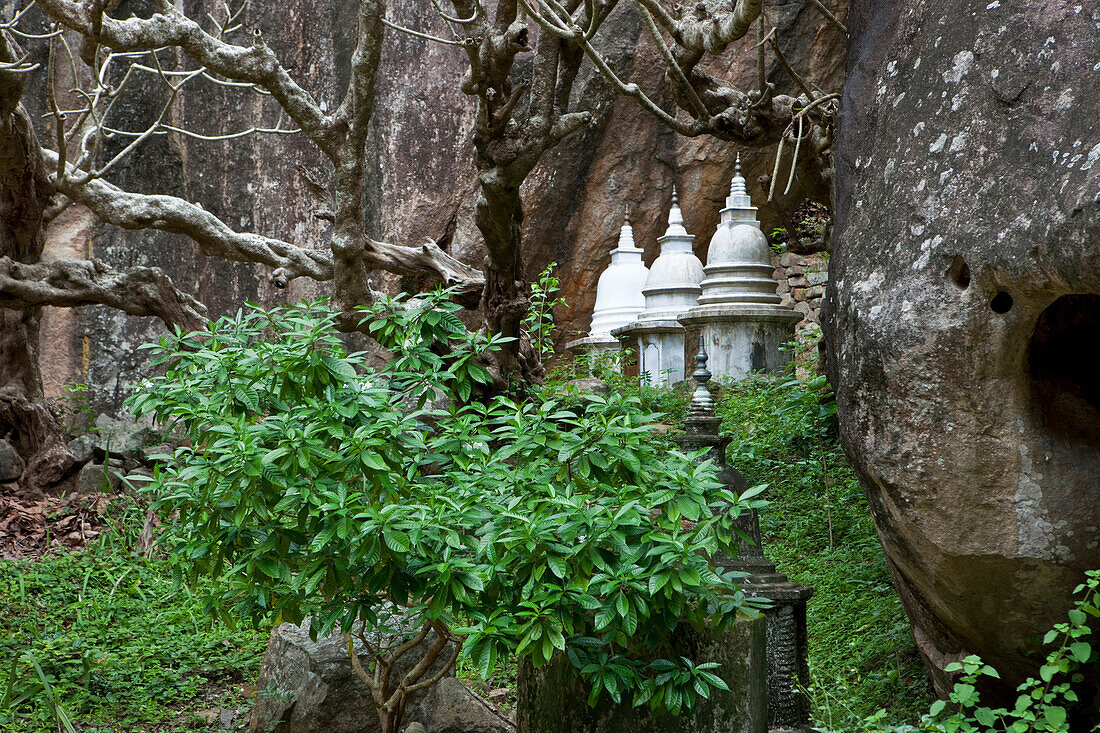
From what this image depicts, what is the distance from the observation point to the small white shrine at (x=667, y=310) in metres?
8.79

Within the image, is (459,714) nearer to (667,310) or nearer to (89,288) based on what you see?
(89,288)

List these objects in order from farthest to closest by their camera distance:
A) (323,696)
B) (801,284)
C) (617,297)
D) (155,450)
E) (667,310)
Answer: (801,284) < (617,297) < (667,310) < (155,450) < (323,696)

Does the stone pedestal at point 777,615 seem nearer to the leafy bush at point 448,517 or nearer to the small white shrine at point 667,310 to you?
the leafy bush at point 448,517

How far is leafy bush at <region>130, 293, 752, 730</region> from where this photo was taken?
2547 millimetres

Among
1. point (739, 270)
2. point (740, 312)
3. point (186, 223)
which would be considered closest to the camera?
point (186, 223)

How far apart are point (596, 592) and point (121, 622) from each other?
4076 millimetres

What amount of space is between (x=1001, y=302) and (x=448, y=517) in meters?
1.68

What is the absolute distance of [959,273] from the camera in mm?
2873

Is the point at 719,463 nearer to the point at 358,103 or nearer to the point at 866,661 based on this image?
the point at 866,661

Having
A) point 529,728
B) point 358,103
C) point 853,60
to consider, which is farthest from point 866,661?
point 358,103

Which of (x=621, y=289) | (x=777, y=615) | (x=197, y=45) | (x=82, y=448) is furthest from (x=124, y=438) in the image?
(x=777, y=615)

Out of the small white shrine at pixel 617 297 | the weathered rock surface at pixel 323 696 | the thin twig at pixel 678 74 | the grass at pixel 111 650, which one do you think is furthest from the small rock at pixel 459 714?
the small white shrine at pixel 617 297

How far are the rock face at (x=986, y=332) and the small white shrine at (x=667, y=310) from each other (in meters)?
5.19

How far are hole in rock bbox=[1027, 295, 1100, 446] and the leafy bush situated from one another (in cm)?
100
